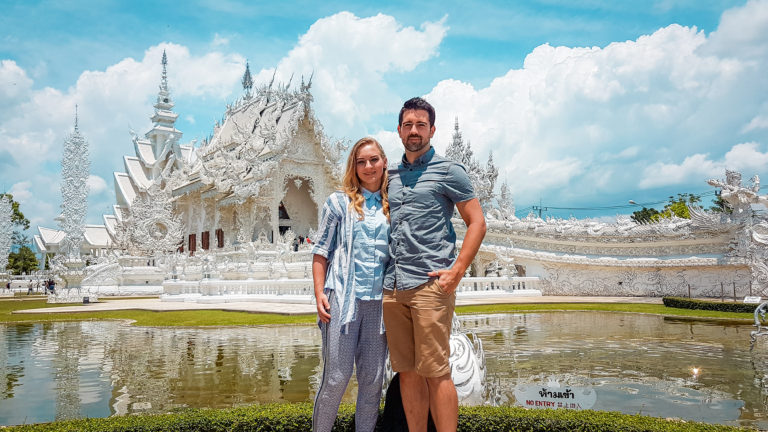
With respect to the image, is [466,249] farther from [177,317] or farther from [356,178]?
[177,317]

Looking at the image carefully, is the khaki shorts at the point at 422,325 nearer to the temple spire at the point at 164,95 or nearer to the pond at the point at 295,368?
the pond at the point at 295,368

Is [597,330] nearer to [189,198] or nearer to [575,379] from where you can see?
[575,379]

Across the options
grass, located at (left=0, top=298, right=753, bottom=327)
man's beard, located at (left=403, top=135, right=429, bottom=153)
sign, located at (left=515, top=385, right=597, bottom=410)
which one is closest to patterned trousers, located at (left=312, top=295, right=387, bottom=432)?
man's beard, located at (left=403, top=135, right=429, bottom=153)

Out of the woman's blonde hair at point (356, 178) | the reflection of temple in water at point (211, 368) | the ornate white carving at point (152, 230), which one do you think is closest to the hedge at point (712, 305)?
the reflection of temple in water at point (211, 368)

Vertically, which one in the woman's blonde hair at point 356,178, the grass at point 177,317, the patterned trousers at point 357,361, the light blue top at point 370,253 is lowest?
the grass at point 177,317

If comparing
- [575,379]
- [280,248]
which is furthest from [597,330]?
[280,248]

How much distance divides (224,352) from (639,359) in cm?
559

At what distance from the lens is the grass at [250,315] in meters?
11.0

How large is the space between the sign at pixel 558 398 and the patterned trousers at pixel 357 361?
153cm

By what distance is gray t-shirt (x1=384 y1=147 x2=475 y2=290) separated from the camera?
280 cm

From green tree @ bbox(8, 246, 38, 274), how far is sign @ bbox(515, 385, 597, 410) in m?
54.0

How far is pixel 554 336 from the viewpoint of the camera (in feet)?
29.2

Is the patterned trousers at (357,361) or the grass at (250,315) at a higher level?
the patterned trousers at (357,361)

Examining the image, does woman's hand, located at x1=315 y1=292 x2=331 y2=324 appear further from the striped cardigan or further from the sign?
the sign
